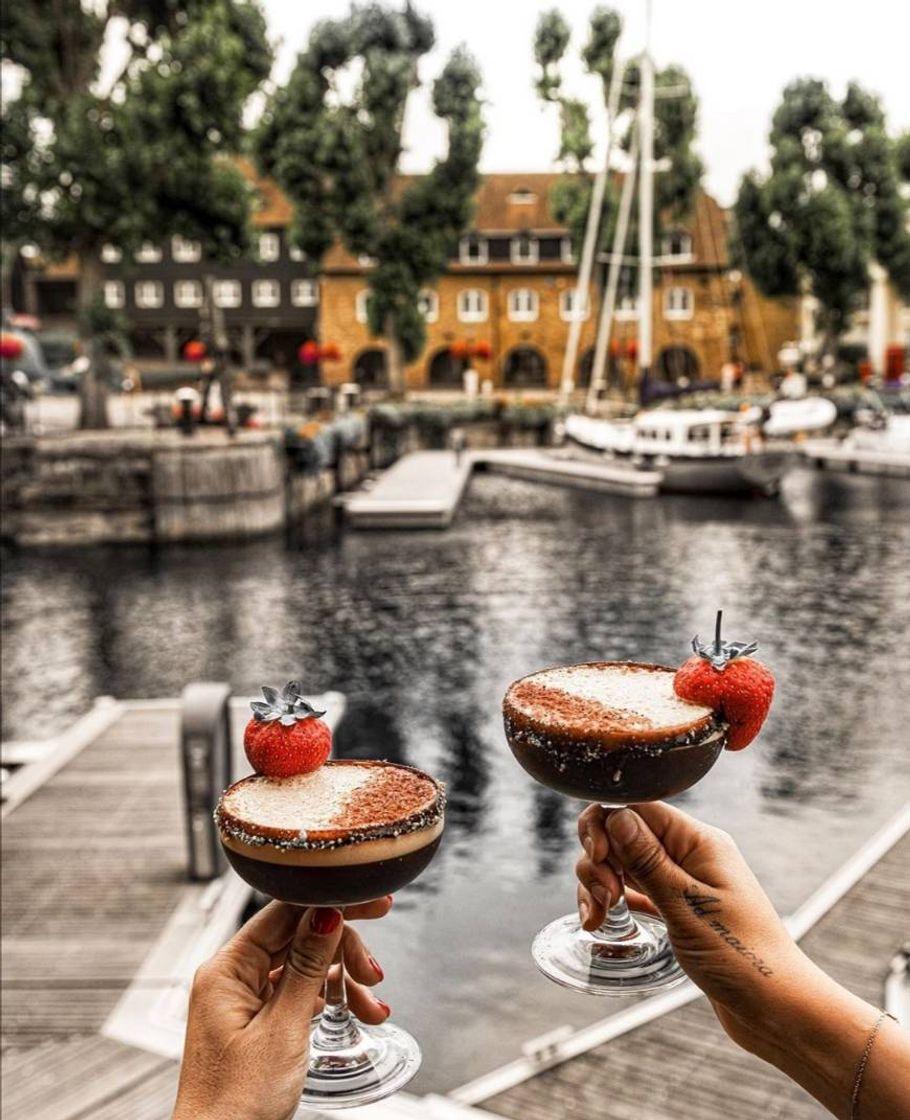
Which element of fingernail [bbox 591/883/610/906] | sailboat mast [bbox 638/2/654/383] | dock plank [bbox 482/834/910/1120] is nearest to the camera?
fingernail [bbox 591/883/610/906]

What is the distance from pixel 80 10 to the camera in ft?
84.7

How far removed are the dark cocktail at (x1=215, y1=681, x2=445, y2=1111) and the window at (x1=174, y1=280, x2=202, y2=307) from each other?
56.8 meters

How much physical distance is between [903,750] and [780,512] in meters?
16.6

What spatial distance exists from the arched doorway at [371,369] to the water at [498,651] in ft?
94.3

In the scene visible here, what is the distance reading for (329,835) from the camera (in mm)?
1774

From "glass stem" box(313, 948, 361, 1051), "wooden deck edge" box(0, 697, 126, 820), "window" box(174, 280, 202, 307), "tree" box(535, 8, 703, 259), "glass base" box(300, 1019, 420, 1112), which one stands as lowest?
"wooden deck edge" box(0, 697, 126, 820)

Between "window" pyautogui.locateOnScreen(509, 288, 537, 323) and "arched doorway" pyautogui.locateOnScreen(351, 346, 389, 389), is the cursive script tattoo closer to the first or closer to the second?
"arched doorway" pyautogui.locateOnScreen(351, 346, 389, 389)

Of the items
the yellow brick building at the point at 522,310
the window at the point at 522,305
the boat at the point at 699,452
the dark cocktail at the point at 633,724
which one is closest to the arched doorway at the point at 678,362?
the yellow brick building at the point at 522,310

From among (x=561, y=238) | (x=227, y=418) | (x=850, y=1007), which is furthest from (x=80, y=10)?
(x=561, y=238)

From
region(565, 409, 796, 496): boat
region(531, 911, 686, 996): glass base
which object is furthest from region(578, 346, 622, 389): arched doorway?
region(531, 911, 686, 996): glass base

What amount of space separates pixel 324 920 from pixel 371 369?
185 ft

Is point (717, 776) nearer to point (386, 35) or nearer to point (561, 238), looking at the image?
point (386, 35)

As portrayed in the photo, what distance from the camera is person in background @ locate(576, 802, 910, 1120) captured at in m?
1.67

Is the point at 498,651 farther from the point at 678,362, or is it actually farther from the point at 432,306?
the point at 678,362
